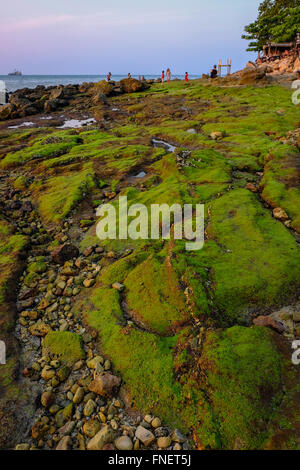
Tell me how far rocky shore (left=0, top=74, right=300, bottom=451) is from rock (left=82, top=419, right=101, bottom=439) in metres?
0.02

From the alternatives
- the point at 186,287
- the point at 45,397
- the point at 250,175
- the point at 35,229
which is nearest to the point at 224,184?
the point at 250,175

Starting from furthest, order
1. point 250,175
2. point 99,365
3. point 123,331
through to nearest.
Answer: point 250,175
point 123,331
point 99,365

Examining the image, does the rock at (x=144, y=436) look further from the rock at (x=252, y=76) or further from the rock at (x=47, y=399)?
the rock at (x=252, y=76)

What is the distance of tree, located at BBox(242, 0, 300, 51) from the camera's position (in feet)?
159

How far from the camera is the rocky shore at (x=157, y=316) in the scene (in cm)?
424

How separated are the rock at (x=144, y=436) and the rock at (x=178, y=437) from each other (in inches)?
11.9

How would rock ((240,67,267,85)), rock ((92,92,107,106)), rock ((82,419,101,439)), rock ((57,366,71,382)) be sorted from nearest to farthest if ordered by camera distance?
rock ((82,419,101,439)) → rock ((57,366,71,382)) → rock ((240,67,267,85)) → rock ((92,92,107,106))

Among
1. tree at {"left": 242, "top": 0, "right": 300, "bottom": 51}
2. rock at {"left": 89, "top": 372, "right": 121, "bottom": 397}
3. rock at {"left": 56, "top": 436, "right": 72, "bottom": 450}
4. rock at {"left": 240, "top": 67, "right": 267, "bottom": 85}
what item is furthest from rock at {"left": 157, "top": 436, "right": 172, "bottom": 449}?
tree at {"left": 242, "top": 0, "right": 300, "bottom": 51}

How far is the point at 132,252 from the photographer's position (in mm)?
7957

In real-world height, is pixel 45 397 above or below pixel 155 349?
below

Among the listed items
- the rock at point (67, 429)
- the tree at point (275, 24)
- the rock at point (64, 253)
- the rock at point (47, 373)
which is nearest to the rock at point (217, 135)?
the rock at point (64, 253)

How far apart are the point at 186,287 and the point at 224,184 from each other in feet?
19.9

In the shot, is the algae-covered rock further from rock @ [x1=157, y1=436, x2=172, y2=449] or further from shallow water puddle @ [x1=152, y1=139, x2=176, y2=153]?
shallow water puddle @ [x1=152, y1=139, x2=176, y2=153]
